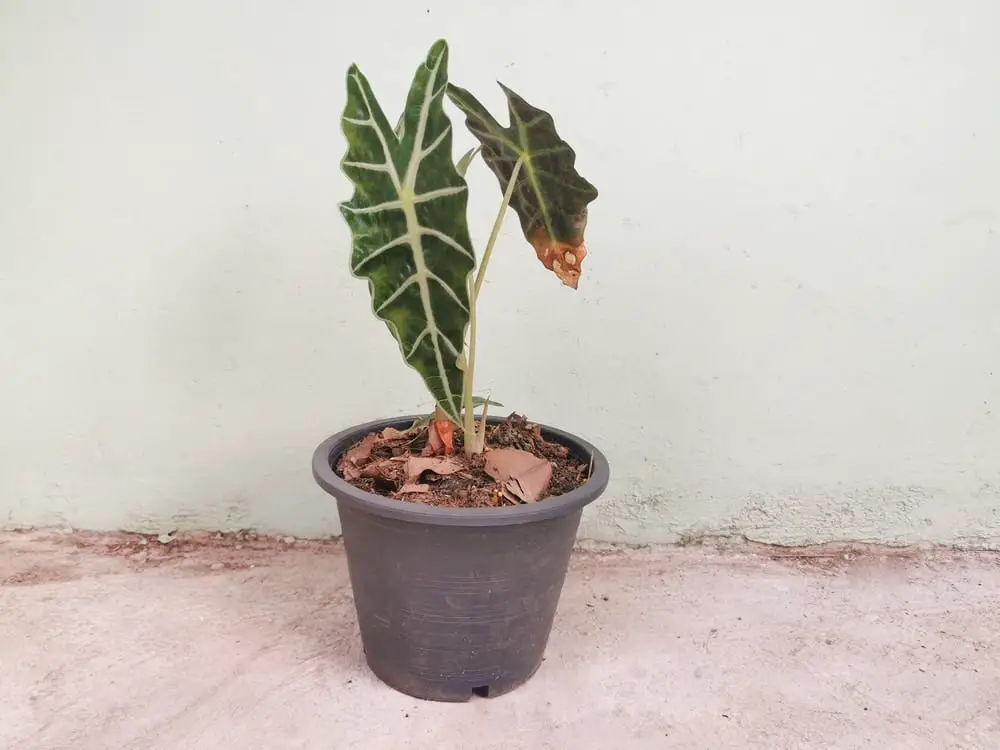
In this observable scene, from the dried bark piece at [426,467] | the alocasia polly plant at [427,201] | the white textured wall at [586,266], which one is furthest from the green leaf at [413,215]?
the white textured wall at [586,266]

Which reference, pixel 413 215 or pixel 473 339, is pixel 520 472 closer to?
pixel 473 339

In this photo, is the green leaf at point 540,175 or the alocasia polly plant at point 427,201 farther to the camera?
the green leaf at point 540,175

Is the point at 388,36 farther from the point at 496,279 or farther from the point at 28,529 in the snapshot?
the point at 28,529

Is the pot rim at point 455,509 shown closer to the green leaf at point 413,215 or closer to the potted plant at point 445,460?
the potted plant at point 445,460

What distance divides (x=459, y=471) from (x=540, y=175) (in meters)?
0.36

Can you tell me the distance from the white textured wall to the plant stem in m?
0.30

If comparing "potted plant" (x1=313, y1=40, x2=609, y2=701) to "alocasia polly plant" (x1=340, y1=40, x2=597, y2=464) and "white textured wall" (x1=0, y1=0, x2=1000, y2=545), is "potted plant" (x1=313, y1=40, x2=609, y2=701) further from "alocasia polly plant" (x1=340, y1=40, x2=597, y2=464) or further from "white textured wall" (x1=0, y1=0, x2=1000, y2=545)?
"white textured wall" (x1=0, y1=0, x2=1000, y2=545)

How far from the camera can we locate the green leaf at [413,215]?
75 cm

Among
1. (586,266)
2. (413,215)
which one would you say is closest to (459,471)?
(413,215)

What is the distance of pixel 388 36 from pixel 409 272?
0.53m

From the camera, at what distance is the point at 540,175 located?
905 millimetres

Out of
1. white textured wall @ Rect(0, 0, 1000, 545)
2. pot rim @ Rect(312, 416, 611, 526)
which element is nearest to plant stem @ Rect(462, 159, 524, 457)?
pot rim @ Rect(312, 416, 611, 526)

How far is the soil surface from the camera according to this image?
0.86m

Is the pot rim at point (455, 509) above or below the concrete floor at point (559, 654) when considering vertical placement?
above
